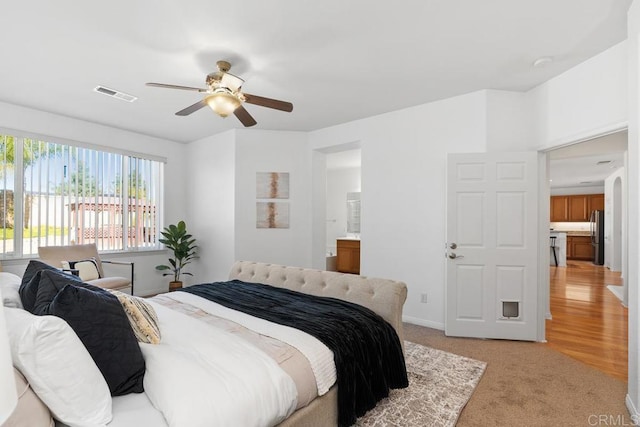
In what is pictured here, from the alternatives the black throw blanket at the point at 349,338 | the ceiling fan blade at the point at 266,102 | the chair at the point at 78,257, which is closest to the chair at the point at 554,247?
the black throw blanket at the point at 349,338

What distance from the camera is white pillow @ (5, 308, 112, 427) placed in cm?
100

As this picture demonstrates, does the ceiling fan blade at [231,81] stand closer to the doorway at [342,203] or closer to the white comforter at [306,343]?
the white comforter at [306,343]

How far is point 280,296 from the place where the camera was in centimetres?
247

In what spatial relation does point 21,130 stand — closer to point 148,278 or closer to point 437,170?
point 148,278

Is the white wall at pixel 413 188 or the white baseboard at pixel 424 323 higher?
the white wall at pixel 413 188

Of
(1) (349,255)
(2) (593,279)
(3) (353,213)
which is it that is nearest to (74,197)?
(1) (349,255)

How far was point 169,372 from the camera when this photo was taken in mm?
1262

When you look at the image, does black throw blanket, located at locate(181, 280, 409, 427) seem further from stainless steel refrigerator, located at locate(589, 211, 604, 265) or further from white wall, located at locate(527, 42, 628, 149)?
stainless steel refrigerator, located at locate(589, 211, 604, 265)

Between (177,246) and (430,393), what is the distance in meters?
4.33

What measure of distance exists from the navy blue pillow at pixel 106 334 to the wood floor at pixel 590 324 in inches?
136

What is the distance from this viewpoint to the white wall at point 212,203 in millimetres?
5000

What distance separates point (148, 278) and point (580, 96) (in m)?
6.16

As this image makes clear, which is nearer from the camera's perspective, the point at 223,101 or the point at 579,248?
the point at 223,101

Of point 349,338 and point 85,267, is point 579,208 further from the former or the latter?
point 85,267
